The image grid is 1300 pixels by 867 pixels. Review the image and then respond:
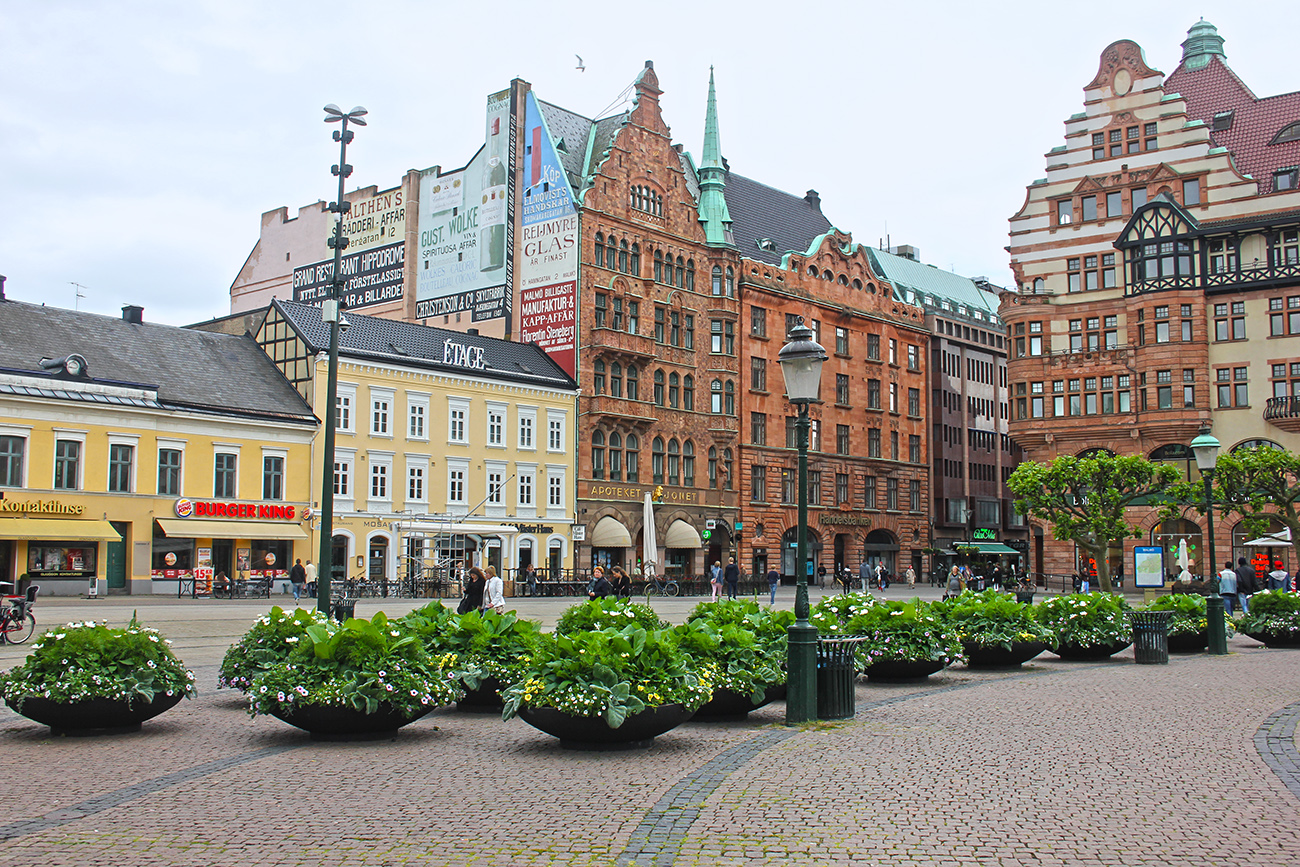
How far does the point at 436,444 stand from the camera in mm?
50156

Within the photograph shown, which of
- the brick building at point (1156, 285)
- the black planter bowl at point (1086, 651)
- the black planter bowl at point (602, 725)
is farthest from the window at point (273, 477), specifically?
the black planter bowl at point (602, 725)

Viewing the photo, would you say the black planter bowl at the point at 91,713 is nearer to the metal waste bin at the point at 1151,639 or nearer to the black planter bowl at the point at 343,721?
the black planter bowl at the point at 343,721

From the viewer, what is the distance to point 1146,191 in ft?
190

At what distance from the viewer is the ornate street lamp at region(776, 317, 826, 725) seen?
39.8 feet

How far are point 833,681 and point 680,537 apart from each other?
1819 inches

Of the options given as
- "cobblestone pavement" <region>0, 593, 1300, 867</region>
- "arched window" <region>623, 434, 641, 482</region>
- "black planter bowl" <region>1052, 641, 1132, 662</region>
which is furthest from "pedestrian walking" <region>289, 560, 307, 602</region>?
"black planter bowl" <region>1052, 641, 1132, 662</region>

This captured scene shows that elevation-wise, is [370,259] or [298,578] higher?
[370,259]

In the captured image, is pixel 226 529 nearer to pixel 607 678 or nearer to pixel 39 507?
pixel 39 507

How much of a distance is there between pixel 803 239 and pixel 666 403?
17.8 meters

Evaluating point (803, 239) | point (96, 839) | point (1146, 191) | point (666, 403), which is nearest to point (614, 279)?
point (666, 403)

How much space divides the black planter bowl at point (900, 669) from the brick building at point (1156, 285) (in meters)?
40.9

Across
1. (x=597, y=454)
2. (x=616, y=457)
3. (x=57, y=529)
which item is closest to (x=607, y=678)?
(x=57, y=529)

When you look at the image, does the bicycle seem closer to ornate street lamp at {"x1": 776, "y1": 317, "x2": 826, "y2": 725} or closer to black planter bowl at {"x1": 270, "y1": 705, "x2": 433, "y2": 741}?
black planter bowl at {"x1": 270, "y1": 705, "x2": 433, "y2": 741}

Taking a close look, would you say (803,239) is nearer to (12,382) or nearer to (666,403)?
(666,403)
